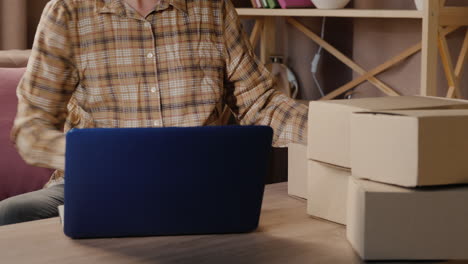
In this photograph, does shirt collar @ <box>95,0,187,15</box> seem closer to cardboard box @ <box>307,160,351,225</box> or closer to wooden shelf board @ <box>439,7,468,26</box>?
cardboard box @ <box>307,160,351,225</box>

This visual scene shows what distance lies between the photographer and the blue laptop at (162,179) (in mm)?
1135

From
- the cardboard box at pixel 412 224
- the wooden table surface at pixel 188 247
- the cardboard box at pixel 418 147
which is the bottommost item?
the wooden table surface at pixel 188 247

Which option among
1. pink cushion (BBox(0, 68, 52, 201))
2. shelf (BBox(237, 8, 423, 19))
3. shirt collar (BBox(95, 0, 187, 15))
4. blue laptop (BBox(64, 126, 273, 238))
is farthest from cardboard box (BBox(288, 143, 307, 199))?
shelf (BBox(237, 8, 423, 19))

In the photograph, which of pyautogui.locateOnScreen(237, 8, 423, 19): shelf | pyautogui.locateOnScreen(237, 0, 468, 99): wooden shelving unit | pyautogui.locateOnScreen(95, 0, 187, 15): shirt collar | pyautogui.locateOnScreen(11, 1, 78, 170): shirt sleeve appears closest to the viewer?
pyautogui.locateOnScreen(11, 1, 78, 170): shirt sleeve

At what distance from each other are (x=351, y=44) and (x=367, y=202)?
1.98 m

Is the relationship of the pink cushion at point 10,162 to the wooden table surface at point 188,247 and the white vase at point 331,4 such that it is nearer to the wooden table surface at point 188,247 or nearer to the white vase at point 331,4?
the wooden table surface at point 188,247

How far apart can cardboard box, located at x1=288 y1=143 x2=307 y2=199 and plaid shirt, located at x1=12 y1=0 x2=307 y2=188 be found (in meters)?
0.31

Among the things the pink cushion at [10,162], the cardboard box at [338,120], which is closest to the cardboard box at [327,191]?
the cardboard box at [338,120]

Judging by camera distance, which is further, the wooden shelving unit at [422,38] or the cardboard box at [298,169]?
the wooden shelving unit at [422,38]

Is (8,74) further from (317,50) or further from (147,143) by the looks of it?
(317,50)

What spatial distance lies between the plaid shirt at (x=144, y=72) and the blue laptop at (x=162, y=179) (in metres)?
0.59

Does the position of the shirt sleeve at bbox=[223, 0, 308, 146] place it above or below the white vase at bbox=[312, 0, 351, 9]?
below

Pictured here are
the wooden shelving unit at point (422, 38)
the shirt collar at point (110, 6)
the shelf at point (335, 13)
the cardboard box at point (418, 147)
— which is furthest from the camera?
the shelf at point (335, 13)

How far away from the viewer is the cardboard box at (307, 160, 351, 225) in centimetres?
126
